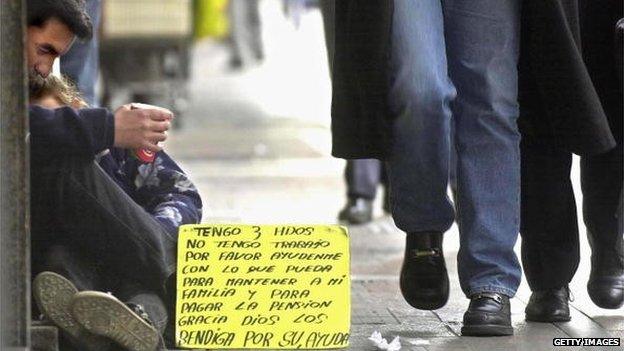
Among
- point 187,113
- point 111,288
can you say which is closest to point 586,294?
point 111,288

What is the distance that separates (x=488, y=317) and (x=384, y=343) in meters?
0.34

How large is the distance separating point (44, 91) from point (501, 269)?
1.46 metres

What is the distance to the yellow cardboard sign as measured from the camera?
448 cm

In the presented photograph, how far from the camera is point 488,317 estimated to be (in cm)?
475

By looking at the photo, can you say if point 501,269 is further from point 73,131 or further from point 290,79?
point 290,79

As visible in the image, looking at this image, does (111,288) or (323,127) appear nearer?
(111,288)

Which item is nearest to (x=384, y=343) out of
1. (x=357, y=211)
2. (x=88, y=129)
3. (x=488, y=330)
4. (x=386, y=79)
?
(x=488, y=330)

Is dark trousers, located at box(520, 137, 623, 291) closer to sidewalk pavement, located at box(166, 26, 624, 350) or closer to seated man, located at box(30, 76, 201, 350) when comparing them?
sidewalk pavement, located at box(166, 26, 624, 350)

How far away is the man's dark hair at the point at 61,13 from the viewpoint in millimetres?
4586

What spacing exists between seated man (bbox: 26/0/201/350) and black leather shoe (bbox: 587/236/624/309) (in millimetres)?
1476

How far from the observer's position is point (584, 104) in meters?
4.84

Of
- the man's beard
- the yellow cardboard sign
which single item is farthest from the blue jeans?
the man's beard

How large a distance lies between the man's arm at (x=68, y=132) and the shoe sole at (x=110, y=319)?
433 mm

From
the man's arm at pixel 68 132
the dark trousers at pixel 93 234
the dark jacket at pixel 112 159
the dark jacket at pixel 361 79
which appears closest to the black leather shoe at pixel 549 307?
the dark jacket at pixel 361 79
